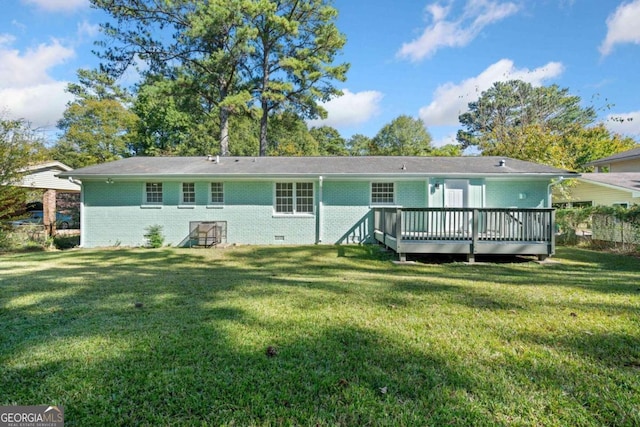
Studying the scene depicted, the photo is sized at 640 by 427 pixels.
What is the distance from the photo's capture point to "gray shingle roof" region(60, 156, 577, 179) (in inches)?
469

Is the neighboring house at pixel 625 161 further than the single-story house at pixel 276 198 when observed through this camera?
Yes

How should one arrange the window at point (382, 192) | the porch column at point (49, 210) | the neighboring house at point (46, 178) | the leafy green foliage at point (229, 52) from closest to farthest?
the window at point (382, 192) → the porch column at point (49, 210) → the neighboring house at point (46, 178) → the leafy green foliage at point (229, 52)

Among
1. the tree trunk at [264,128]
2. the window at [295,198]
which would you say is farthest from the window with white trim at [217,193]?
the tree trunk at [264,128]

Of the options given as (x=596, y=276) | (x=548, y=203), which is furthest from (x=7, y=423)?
(x=548, y=203)

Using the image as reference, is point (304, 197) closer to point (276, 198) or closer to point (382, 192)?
point (276, 198)

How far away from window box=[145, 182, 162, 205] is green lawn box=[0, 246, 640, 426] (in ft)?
23.0

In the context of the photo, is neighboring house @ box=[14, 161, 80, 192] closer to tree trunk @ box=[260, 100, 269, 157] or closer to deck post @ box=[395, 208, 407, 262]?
tree trunk @ box=[260, 100, 269, 157]

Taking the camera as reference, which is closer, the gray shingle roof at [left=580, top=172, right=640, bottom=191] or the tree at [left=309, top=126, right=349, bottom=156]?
the gray shingle roof at [left=580, top=172, right=640, bottom=191]

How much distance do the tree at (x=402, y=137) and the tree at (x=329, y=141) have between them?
4.82m

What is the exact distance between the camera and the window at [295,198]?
12.6 m

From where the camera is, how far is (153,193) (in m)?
12.6

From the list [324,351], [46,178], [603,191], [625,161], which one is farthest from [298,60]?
[625,161]

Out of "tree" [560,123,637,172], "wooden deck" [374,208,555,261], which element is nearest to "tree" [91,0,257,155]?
"wooden deck" [374,208,555,261]

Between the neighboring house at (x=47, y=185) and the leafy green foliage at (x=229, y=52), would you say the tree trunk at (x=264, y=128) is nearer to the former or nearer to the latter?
the leafy green foliage at (x=229, y=52)
